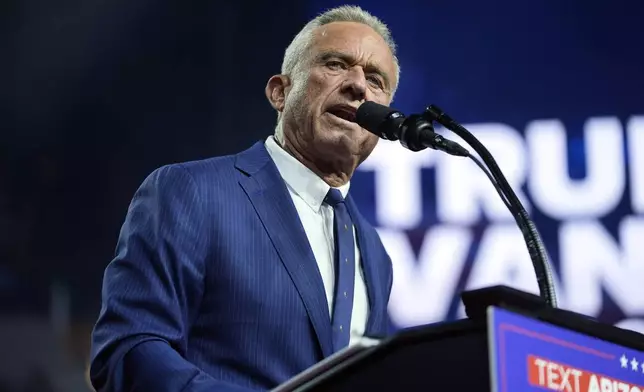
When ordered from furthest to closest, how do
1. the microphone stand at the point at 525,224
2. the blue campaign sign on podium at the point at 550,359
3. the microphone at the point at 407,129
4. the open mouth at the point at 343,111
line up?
the open mouth at the point at 343,111 → the microphone at the point at 407,129 → the microphone stand at the point at 525,224 → the blue campaign sign on podium at the point at 550,359

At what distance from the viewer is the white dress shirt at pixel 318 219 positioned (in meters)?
1.74

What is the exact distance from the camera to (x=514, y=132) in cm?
338

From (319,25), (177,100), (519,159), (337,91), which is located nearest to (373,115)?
(337,91)

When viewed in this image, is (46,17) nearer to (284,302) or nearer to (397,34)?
(397,34)

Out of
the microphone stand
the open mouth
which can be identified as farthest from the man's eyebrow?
the microphone stand

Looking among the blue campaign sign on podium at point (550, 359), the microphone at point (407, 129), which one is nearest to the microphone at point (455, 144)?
the microphone at point (407, 129)

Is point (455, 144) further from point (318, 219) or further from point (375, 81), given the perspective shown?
point (375, 81)

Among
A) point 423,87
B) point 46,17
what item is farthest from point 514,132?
point 46,17

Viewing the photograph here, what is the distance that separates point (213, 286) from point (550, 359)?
712 mm

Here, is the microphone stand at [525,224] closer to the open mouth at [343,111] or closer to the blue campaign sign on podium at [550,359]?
the blue campaign sign on podium at [550,359]

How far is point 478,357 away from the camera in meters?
1.06

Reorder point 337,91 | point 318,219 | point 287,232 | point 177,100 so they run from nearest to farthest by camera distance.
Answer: point 287,232, point 318,219, point 337,91, point 177,100

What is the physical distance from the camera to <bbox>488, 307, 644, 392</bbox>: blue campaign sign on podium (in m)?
0.91

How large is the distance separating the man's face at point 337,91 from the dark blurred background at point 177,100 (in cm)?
144
